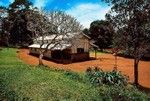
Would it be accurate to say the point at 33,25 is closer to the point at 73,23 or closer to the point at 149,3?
the point at 73,23

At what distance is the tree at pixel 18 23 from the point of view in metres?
73.8

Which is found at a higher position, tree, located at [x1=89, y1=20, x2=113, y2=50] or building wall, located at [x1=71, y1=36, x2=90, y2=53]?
tree, located at [x1=89, y1=20, x2=113, y2=50]

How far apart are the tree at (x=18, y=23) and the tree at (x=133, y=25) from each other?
4783 centimetres

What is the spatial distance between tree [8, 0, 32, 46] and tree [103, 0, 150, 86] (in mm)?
47828

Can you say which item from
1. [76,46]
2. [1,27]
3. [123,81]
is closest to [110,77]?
[123,81]

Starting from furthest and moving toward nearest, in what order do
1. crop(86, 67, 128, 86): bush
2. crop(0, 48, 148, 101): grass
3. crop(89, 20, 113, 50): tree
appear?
1. crop(89, 20, 113, 50): tree
2. crop(86, 67, 128, 86): bush
3. crop(0, 48, 148, 101): grass

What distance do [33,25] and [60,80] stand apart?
21658mm

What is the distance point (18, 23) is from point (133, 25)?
5026 centimetres

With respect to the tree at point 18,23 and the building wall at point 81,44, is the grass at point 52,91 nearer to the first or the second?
the building wall at point 81,44

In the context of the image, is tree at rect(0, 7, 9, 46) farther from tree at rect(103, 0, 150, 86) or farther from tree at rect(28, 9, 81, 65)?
tree at rect(103, 0, 150, 86)

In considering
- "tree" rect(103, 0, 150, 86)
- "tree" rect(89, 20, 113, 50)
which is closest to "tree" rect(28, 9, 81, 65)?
"tree" rect(103, 0, 150, 86)

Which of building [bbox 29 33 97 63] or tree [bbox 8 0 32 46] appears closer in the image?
building [bbox 29 33 97 63]

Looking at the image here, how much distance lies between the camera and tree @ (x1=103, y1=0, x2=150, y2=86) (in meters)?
26.7

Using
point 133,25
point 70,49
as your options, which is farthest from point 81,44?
point 133,25
